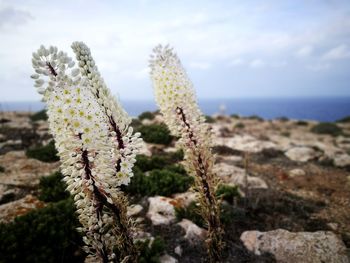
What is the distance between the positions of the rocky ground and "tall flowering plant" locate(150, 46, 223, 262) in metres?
1.10

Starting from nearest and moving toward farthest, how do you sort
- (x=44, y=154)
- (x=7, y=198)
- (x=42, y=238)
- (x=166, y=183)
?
(x=42, y=238) → (x=7, y=198) → (x=166, y=183) → (x=44, y=154)

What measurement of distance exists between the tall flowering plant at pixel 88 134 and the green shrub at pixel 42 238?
4.65 ft

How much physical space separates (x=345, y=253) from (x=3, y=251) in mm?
5281

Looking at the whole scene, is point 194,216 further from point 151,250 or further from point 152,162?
point 152,162

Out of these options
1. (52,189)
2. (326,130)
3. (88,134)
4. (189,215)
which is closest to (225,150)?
(189,215)

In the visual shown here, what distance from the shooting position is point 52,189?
6.61 metres

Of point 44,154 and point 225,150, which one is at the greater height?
point 44,154

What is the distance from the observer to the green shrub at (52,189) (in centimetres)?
641

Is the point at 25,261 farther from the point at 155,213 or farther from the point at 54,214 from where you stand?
the point at 155,213

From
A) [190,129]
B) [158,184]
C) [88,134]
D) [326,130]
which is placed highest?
[88,134]

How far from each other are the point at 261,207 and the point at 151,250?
10.8 ft

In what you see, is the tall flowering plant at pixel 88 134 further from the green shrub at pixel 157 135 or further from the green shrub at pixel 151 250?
the green shrub at pixel 157 135

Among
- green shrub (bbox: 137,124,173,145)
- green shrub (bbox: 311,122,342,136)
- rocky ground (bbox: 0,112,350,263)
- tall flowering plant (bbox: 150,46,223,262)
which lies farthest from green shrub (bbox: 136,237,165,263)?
green shrub (bbox: 311,122,342,136)

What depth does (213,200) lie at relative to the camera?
4.36 metres
